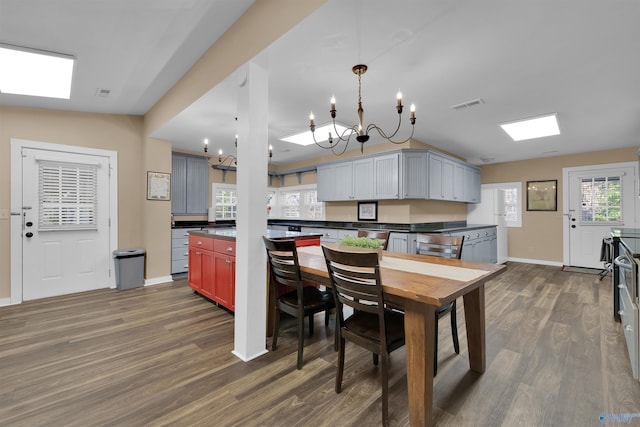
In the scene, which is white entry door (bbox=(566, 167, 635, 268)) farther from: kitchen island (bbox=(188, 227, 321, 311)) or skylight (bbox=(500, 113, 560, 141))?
kitchen island (bbox=(188, 227, 321, 311))

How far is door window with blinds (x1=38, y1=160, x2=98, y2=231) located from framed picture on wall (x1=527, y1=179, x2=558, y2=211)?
8.17 meters

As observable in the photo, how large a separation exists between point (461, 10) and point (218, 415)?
2.86 meters

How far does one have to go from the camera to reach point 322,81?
2697 mm

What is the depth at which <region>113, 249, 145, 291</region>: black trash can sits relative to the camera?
4047 mm

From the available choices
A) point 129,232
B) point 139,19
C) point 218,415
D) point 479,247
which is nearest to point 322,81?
point 139,19

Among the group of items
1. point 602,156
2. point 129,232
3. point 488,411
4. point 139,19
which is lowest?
point 488,411

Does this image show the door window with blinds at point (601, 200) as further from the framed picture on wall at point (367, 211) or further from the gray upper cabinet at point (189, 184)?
the gray upper cabinet at point (189, 184)

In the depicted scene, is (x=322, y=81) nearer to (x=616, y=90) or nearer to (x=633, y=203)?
(x=616, y=90)

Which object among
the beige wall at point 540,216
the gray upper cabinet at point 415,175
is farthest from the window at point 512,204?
the gray upper cabinet at point 415,175

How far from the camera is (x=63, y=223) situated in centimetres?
385

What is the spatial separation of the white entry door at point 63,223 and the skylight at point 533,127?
596 centimetres

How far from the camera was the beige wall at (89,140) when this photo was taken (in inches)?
136

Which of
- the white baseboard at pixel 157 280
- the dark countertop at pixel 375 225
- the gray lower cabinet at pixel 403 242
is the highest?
the dark countertop at pixel 375 225

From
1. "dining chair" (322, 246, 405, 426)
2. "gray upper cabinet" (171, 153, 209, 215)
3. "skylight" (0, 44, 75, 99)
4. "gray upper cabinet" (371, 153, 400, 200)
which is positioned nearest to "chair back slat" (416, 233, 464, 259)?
"dining chair" (322, 246, 405, 426)
